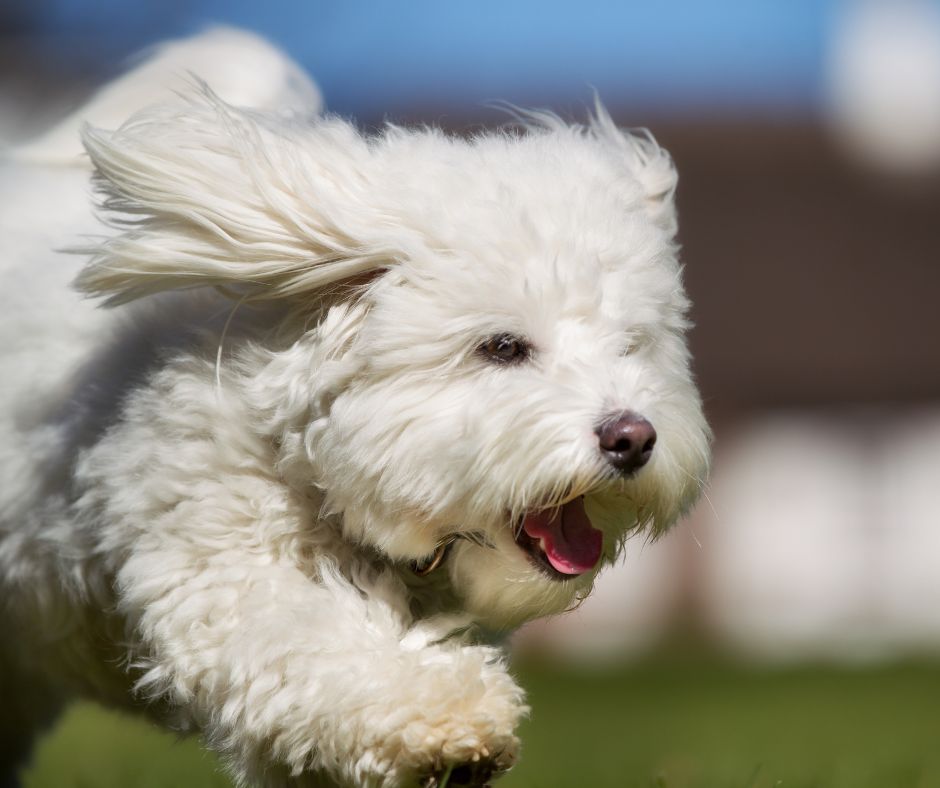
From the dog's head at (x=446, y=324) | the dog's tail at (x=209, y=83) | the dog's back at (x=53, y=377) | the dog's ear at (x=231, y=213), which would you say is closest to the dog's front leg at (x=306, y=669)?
the dog's head at (x=446, y=324)

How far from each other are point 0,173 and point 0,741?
1832mm

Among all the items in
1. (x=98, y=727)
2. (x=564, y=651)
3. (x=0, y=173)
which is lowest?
(x=564, y=651)

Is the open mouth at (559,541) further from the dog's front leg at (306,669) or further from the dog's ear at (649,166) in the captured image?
the dog's ear at (649,166)

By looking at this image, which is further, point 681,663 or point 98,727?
point 681,663

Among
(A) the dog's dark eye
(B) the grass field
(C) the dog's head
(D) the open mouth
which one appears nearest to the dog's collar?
(C) the dog's head

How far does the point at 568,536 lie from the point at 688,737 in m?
4.10

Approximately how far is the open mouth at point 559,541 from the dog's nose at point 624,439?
239 mm

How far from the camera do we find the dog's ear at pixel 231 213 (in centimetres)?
370

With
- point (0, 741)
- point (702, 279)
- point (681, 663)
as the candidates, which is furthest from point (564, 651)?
point (0, 741)

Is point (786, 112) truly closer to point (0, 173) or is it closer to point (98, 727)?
point (98, 727)

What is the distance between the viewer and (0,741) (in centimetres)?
492

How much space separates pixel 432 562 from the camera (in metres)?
3.70

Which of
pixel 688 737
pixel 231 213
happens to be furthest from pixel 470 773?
pixel 688 737

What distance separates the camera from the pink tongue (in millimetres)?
3525
